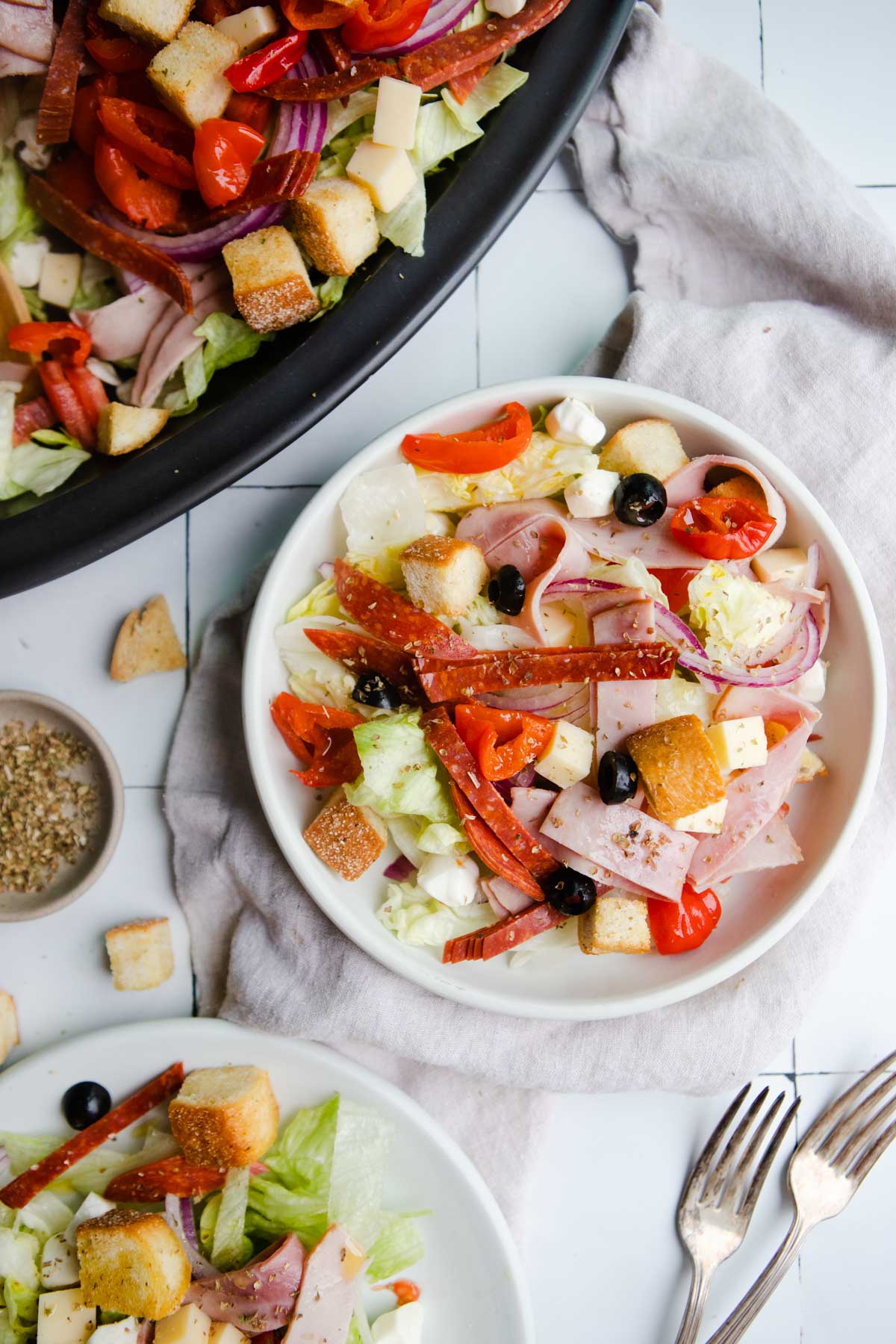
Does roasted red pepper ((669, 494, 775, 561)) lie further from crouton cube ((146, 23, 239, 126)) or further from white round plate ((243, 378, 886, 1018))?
crouton cube ((146, 23, 239, 126))

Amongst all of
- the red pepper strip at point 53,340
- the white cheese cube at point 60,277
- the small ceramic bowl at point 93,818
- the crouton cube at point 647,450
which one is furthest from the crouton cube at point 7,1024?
the crouton cube at point 647,450

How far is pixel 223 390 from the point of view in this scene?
1833 mm

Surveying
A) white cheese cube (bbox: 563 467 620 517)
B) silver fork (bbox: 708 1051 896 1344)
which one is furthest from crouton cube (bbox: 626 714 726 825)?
silver fork (bbox: 708 1051 896 1344)

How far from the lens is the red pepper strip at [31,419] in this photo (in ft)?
6.08

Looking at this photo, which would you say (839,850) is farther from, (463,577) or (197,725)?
(197,725)

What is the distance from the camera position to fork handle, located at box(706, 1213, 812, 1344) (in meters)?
2.13

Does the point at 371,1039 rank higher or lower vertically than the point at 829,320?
lower

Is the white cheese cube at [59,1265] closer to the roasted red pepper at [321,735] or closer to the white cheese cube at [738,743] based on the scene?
the roasted red pepper at [321,735]

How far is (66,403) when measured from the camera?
1848 mm

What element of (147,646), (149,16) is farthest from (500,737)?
(149,16)

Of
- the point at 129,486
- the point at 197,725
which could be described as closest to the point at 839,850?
the point at 197,725

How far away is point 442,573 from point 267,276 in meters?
0.56

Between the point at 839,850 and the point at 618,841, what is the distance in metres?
0.40

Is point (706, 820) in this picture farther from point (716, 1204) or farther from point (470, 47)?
point (470, 47)
